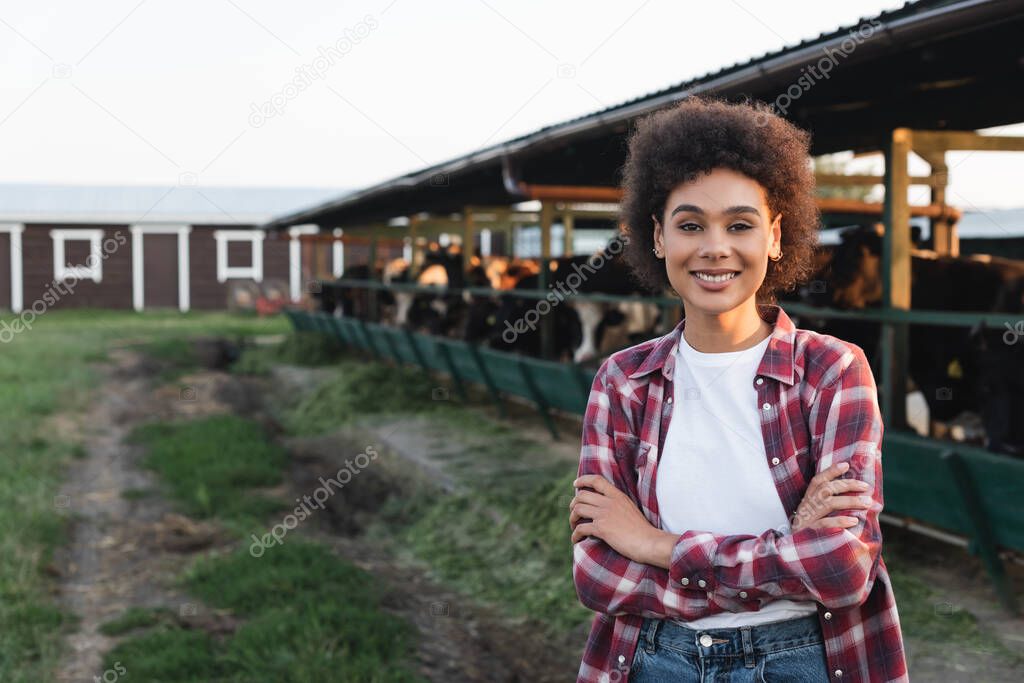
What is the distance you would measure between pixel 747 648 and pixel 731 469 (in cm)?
28

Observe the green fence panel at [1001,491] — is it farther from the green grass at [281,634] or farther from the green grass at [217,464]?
the green grass at [217,464]

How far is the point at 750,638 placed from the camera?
65.9 inches

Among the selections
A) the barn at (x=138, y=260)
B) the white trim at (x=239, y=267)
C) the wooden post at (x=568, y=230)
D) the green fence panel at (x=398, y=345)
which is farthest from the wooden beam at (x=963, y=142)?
the white trim at (x=239, y=267)

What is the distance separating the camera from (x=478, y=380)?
10.9m

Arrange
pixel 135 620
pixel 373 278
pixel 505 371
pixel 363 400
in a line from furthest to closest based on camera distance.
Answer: pixel 373 278 → pixel 363 400 → pixel 505 371 → pixel 135 620

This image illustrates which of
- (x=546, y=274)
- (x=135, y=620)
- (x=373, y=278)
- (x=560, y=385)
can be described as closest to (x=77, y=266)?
(x=373, y=278)

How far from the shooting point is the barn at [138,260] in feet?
97.7

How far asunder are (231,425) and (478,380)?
2.51m

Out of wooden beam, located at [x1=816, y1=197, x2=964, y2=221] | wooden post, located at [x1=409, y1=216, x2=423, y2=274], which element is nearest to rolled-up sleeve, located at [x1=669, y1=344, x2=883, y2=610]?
wooden beam, located at [x1=816, y1=197, x2=964, y2=221]

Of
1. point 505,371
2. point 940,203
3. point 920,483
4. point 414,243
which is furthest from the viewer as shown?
point 414,243

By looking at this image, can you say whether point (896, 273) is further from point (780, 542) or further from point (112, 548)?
point (112, 548)

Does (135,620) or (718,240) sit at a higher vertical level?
(718,240)

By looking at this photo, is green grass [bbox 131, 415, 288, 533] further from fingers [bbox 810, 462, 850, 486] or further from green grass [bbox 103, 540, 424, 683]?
fingers [bbox 810, 462, 850, 486]

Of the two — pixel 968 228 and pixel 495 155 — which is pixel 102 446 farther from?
pixel 968 228
